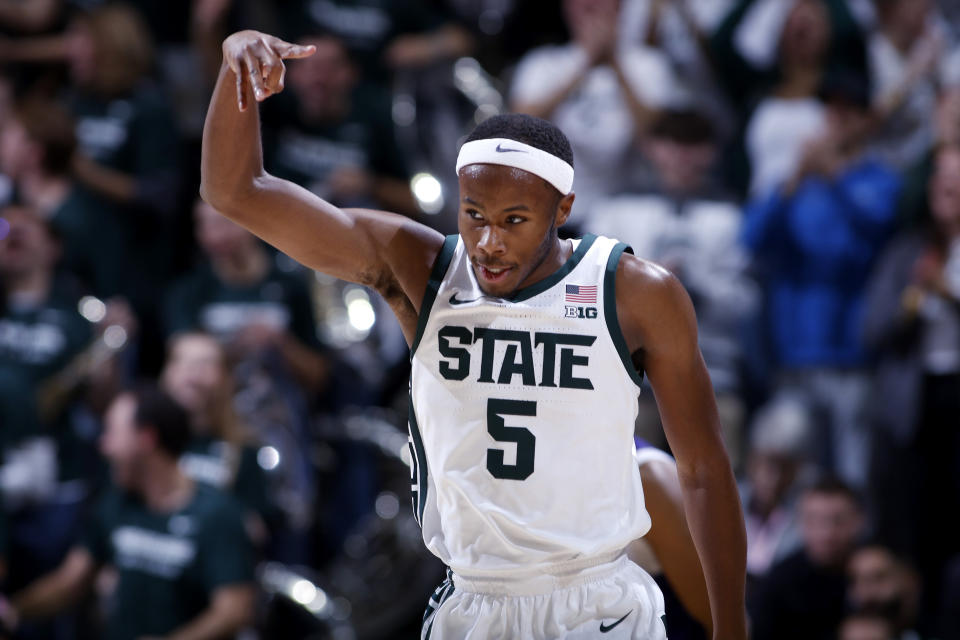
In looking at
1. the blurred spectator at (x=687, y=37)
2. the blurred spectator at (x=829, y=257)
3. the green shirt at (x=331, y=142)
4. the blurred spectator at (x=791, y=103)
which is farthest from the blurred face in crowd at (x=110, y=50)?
the blurred spectator at (x=829, y=257)

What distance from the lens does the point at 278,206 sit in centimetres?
309

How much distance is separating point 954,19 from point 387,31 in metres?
3.13

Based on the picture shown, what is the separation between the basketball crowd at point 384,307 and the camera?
6250 mm

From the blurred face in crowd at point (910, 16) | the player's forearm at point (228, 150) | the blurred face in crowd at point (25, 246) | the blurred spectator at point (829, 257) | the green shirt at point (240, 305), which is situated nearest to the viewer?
the player's forearm at point (228, 150)

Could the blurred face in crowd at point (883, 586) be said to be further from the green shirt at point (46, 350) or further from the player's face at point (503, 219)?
the green shirt at point (46, 350)

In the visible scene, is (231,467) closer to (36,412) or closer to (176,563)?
(176,563)

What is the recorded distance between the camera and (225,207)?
3.08 meters

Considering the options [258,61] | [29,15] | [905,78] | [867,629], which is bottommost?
[867,629]

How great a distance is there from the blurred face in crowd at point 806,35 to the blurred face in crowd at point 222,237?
2955 millimetres

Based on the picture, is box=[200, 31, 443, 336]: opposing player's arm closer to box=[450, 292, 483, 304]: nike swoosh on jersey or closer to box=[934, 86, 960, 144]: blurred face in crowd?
box=[450, 292, 483, 304]: nike swoosh on jersey

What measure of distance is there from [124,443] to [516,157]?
11.5 feet

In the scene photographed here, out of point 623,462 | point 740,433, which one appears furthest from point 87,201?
point 623,462

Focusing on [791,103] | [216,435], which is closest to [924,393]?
[791,103]

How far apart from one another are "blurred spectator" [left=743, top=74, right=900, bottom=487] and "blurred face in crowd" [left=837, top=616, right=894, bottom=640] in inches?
38.6
